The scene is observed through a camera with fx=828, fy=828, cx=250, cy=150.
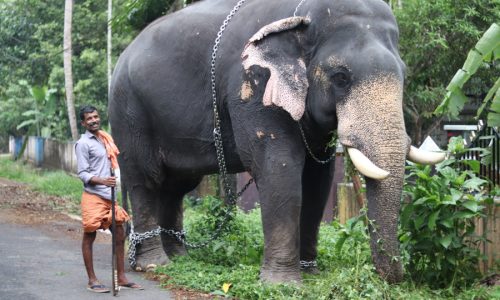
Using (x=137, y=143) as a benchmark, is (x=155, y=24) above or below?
above

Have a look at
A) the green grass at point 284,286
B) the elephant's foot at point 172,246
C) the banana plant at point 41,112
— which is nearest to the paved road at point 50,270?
the green grass at point 284,286

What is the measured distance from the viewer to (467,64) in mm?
6453

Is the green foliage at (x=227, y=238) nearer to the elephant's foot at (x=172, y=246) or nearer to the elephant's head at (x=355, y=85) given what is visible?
the elephant's foot at (x=172, y=246)

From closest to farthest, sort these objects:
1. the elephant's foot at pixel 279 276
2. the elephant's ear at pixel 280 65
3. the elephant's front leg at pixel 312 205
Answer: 1. the elephant's ear at pixel 280 65
2. the elephant's foot at pixel 279 276
3. the elephant's front leg at pixel 312 205

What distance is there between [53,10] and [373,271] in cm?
2034

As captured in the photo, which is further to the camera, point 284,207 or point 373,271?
point 284,207

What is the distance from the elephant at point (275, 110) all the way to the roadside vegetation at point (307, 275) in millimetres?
204

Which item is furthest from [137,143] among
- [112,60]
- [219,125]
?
[112,60]

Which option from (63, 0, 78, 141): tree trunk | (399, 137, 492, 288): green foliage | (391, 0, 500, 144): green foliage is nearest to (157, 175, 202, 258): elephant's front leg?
(399, 137, 492, 288): green foliage

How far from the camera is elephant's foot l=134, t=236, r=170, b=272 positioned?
8.45 meters

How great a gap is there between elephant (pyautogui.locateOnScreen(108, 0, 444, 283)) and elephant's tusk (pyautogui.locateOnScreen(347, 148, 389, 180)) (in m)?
0.01

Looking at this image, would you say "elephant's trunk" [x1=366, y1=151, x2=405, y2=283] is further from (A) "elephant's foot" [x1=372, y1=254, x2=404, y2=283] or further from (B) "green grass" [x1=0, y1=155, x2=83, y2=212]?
(B) "green grass" [x1=0, y1=155, x2=83, y2=212]

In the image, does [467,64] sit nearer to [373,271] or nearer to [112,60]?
[373,271]

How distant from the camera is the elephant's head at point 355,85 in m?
6.30
